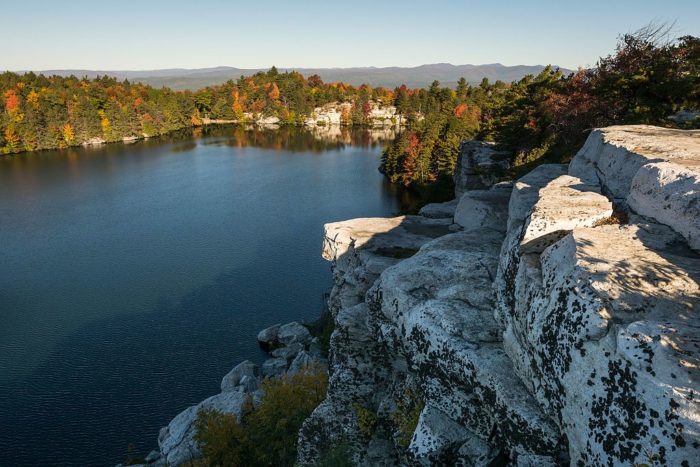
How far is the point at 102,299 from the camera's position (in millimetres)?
43094

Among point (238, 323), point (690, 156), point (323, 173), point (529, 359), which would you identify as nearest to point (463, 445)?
point (529, 359)

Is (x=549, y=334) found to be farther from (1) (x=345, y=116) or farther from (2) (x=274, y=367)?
(1) (x=345, y=116)

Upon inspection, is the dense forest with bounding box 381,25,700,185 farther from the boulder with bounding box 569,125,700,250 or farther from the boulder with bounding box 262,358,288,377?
the boulder with bounding box 262,358,288,377

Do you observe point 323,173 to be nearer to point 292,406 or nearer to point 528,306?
point 292,406

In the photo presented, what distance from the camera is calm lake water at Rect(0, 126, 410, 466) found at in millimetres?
30422

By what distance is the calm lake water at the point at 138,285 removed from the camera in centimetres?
3042

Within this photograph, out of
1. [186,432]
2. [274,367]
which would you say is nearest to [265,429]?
[186,432]

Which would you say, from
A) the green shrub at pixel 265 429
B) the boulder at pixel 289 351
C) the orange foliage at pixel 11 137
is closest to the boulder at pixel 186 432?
the green shrub at pixel 265 429

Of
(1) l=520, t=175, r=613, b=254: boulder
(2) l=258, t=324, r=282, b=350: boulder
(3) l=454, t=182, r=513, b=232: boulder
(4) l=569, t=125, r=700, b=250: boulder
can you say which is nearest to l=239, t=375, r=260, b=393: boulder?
(2) l=258, t=324, r=282, b=350: boulder

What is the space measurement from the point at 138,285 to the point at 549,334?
4435cm

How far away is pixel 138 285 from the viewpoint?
4575cm

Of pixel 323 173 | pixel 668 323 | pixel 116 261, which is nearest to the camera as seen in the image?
pixel 668 323

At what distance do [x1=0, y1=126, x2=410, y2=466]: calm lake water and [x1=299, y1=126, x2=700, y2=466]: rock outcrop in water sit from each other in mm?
19197

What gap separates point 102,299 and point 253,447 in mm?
27303
